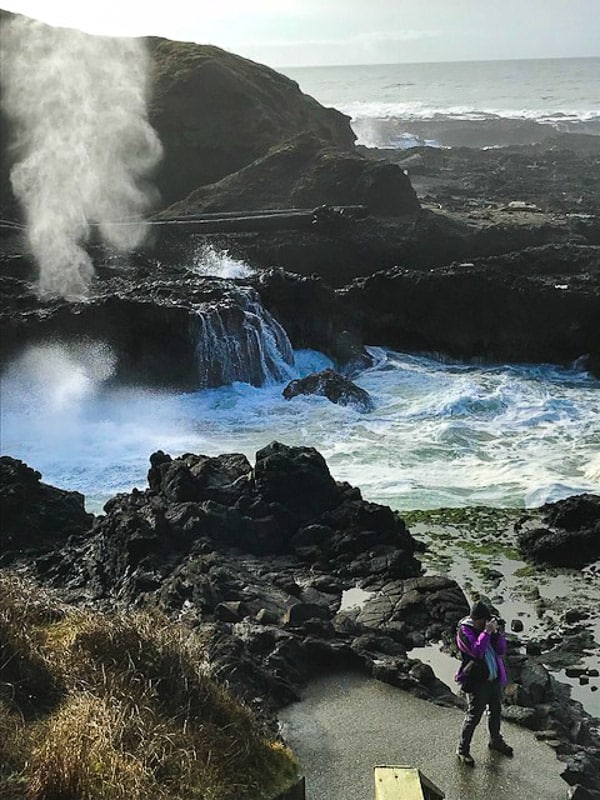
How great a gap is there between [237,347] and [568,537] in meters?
14.5

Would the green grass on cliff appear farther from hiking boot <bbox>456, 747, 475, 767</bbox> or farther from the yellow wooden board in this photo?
hiking boot <bbox>456, 747, 475, 767</bbox>

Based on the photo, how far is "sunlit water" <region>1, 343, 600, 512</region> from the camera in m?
20.3

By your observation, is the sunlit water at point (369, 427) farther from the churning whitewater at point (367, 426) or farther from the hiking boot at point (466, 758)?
the hiking boot at point (466, 758)

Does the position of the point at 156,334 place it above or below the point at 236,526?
above

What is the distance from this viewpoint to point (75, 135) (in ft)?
156

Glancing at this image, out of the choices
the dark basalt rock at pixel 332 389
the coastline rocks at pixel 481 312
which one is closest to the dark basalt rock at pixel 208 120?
the coastline rocks at pixel 481 312

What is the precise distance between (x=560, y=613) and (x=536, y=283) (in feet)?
62.5

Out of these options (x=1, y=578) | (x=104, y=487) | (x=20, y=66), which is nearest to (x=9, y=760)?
(x=1, y=578)

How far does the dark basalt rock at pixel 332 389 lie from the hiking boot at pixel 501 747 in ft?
53.8

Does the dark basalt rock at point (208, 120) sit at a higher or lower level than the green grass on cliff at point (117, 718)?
higher

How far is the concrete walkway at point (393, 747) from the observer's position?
28.7ft

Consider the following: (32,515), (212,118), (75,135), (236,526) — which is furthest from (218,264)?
(236,526)

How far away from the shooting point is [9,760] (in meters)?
6.46

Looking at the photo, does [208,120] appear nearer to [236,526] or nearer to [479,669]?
[236,526]
